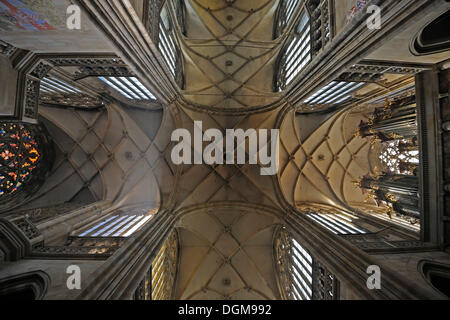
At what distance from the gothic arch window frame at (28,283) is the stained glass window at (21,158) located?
8491mm

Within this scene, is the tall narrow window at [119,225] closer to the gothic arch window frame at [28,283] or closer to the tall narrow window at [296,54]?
the gothic arch window frame at [28,283]

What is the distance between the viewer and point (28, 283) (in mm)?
4914

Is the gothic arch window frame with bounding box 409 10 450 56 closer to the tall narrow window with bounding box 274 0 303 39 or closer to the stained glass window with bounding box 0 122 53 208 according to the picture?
the tall narrow window with bounding box 274 0 303 39

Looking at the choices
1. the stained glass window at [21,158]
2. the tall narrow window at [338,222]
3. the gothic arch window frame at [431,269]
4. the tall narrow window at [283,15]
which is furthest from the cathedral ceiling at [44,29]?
the tall narrow window at [338,222]

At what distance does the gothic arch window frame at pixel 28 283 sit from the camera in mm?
4637

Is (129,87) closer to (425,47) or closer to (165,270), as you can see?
(165,270)

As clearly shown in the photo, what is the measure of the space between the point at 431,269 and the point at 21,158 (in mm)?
18907

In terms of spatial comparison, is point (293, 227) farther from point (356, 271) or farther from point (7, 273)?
point (7, 273)

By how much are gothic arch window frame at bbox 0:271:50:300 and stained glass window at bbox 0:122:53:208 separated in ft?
27.9

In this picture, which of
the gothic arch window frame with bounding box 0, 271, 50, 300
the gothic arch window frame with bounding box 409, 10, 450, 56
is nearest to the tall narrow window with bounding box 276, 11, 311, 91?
the gothic arch window frame with bounding box 409, 10, 450, 56

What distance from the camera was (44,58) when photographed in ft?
17.6

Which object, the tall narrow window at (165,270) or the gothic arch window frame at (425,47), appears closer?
the gothic arch window frame at (425,47)
